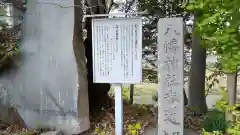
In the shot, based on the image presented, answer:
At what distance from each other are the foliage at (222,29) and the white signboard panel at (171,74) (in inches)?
35.0

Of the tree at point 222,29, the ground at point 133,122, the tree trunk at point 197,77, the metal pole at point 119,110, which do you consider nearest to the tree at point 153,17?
the tree trunk at point 197,77

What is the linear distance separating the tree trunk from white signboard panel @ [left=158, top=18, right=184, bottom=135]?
223cm

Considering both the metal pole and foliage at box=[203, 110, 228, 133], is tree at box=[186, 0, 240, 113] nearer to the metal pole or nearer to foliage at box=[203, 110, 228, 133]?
foliage at box=[203, 110, 228, 133]

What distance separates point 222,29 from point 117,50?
172cm

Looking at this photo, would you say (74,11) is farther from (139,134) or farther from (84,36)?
(139,134)

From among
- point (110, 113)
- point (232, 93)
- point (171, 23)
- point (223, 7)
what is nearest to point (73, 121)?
point (110, 113)

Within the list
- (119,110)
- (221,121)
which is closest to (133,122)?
(119,110)

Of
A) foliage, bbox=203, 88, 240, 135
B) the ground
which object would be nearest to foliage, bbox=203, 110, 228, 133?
foliage, bbox=203, 88, 240, 135

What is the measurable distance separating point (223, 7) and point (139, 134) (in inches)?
98.0

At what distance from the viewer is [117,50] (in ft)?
14.9

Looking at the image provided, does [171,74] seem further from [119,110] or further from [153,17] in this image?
[153,17]

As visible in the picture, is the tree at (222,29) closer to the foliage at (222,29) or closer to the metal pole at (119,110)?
the foliage at (222,29)

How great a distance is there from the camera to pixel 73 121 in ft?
15.8

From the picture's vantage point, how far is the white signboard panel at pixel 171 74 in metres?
4.33
